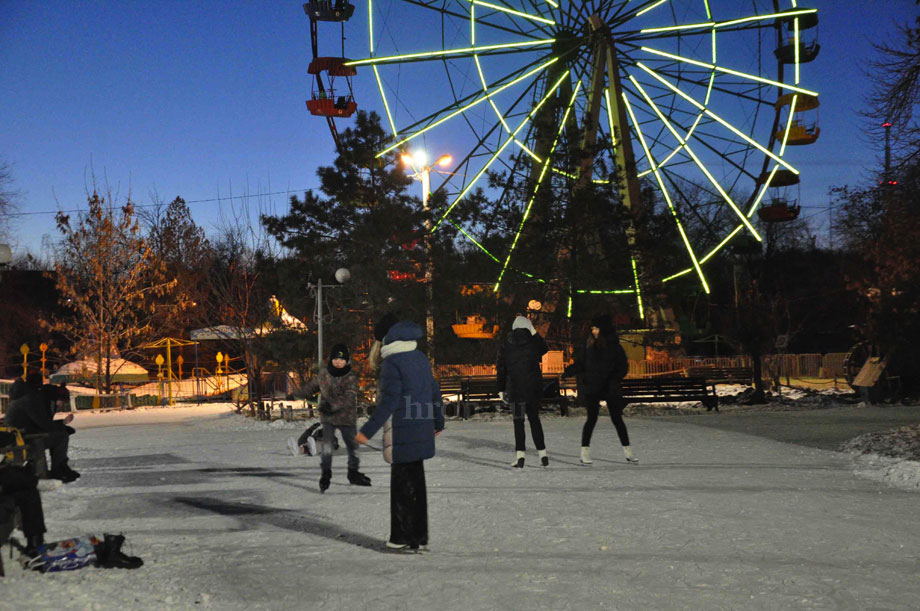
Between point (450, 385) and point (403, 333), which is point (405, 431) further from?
point (450, 385)

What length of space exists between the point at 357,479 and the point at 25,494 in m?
4.28

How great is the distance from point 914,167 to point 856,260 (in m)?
15.2

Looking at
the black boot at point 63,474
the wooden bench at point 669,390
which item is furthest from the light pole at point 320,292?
the black boot at point 63,474

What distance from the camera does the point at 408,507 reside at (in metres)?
6.20

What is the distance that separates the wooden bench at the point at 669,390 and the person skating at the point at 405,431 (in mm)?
15038

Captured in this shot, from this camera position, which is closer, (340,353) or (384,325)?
(384,325)

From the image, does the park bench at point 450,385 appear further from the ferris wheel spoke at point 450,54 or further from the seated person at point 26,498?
the seated person at point 26,498

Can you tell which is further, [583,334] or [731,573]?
[583,334]

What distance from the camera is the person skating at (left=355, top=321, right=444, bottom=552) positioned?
6195mm

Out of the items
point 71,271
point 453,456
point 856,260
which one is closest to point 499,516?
point 453,456

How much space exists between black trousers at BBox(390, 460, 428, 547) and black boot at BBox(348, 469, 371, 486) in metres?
3.29

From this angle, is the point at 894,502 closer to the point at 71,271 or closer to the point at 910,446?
the point at 910,446

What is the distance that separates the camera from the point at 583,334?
69.1 feet

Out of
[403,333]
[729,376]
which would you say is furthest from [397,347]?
[729,376]
